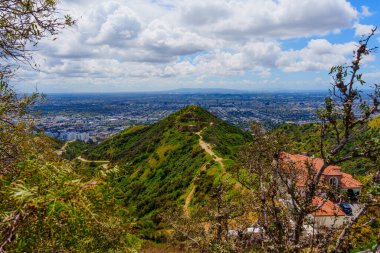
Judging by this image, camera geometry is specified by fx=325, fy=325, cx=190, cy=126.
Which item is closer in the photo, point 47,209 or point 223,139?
point 47,209

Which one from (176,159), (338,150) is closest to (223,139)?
(176,159)

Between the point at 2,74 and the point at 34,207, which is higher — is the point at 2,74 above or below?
above

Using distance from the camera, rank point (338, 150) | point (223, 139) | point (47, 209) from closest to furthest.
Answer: point (47, 209) → point (338, 150) → point (223, 139)

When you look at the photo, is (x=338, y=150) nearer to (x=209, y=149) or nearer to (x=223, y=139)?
(x=209, y=149)

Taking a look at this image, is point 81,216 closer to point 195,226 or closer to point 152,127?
point 195,226

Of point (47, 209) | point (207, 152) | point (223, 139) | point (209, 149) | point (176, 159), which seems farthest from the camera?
point (223, 139)

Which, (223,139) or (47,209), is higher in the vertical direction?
(47,209)

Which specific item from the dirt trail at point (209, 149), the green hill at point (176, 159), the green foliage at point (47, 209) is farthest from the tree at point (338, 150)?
the dirt trail at point (209, 149)

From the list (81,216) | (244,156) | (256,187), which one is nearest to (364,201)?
(256,187)
